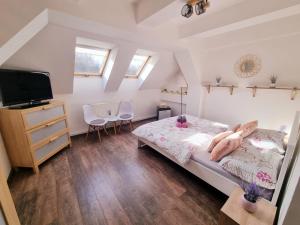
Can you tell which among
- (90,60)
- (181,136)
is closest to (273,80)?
(181,136)

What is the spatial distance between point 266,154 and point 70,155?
3.20 meters

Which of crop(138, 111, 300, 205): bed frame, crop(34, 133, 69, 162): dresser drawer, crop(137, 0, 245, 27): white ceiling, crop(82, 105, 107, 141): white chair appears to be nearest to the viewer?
crop(138, 111, 300, 205): bed frame

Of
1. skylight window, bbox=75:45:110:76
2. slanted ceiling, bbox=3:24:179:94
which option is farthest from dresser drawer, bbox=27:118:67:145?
skylight window, bbox=75:45:110:76

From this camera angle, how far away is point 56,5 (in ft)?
5.13

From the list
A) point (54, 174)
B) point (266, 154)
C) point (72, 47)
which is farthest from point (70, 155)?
point (266, 154)

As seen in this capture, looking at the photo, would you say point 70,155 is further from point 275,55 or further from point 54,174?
point 275,55

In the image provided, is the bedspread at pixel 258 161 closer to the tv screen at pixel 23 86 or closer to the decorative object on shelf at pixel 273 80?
the decorative object on shelf at pixel 273 80

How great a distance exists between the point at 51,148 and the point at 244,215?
9.46ft

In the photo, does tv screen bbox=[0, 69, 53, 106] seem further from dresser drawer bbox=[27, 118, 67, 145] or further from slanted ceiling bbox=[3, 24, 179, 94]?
dresser drawer bbox=[27, 118, 67, 145]

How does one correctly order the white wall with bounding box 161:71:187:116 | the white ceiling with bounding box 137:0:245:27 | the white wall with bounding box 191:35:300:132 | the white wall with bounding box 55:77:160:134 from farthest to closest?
the white wall with bounding box 161:71:187:116 < the white wall with bounding box 55:77:160:134 < the white wall with bounding box 191:35:300:132 < the white ceiling with bounding box 137:0:245:27

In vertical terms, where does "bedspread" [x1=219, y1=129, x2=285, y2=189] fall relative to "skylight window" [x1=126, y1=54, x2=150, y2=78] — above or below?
below

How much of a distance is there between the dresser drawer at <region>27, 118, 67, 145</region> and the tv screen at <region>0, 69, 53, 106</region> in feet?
1.60

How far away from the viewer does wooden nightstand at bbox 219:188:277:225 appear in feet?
3.38

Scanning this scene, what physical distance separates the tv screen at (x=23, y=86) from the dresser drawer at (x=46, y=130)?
19.2 inches
